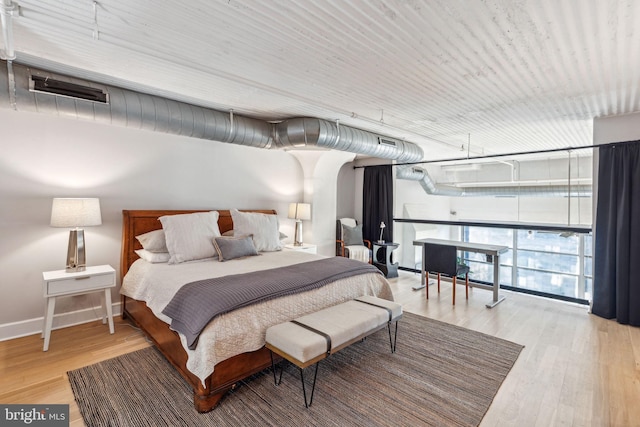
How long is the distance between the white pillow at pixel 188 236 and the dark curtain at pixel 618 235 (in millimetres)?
4617

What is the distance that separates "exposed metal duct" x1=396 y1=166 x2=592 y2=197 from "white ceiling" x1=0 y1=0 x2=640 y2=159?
8.84ft

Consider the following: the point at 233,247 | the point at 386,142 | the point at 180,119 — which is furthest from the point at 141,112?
the point at 386,142

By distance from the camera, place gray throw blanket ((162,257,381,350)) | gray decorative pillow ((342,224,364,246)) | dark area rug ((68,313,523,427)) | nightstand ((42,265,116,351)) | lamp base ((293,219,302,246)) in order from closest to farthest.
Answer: dark area rug ((68,313,523,427))
gray throw blanket ((162,257,381,350))
nightstand ((42,265,116,351))
lamp base ((293,219,302,246))
gray decorative pillow ((342,224,364,246))

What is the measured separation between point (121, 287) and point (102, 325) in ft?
1.35

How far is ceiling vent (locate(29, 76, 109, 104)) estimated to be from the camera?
97.3 inches

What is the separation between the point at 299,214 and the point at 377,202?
72.6 inches

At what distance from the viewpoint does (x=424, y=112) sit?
367 cm

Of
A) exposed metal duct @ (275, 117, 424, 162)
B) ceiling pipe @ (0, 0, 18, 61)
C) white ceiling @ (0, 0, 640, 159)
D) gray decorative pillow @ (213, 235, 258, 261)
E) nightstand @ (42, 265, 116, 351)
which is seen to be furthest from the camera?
exposed metal duct @ (275, 117, 424, 162)

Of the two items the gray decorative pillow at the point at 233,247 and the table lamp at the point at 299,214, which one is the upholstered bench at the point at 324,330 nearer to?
the gray decorative pillow at the point at 233,247

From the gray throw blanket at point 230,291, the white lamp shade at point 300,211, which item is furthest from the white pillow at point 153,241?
the white lamp shade at point 300,211

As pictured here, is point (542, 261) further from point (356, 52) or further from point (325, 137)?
point (356, 52)

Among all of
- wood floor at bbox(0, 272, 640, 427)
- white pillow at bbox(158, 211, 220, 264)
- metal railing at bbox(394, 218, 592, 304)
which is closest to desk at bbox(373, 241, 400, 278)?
metal railing at bbox(394, 218, 592, 304)

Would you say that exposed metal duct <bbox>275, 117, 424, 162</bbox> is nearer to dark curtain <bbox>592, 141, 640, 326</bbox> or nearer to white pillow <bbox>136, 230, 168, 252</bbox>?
white pillow <bbox>136, 230, 168, 252</bbox>

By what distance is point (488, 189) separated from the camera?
757 cm
